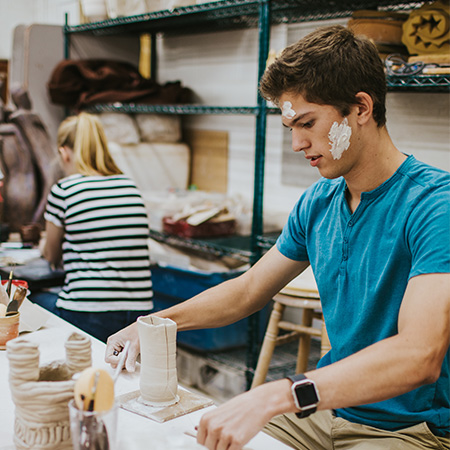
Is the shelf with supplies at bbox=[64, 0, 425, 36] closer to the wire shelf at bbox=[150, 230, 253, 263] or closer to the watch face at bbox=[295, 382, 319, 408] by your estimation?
the wire shelf at bbox=[150, 230, 253, 263]

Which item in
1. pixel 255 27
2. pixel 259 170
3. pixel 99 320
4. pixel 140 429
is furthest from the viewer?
pixel 255 27

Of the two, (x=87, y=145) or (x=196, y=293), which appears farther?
(x=196, y=293)

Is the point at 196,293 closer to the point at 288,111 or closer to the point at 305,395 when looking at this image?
the point at 288,111

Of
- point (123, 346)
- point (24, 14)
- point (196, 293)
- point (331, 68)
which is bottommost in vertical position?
point (196, 293)

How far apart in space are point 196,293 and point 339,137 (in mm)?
1857

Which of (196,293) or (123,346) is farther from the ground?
(123,346)

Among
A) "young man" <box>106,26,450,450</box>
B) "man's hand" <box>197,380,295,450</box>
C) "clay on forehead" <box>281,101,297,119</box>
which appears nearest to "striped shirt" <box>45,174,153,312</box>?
"young man" <box>106,26,450,450</box>

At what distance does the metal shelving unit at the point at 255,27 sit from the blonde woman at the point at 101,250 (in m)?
0.61

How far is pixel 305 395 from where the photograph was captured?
1108 millimetres

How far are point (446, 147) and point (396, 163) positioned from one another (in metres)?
1.38

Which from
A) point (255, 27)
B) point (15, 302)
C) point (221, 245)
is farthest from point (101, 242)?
point (255, 27)

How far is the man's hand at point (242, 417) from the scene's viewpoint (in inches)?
41.5

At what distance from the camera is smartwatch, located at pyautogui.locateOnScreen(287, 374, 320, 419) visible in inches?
43.4

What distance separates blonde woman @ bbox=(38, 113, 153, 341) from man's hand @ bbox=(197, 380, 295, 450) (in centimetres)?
157
